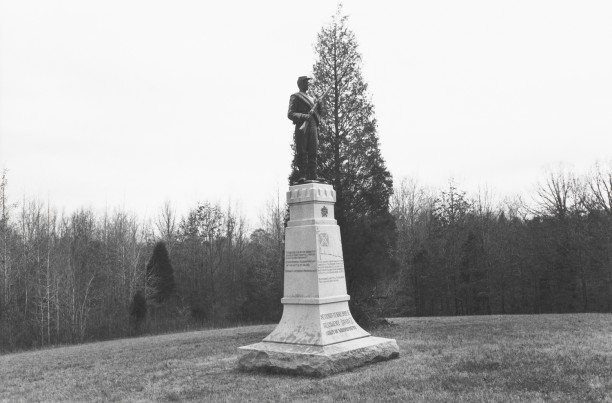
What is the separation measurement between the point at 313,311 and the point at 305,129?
3.50 m

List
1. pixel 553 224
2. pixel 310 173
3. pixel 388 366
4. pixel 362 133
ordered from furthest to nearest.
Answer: pixel 553 224 → pixel 362 133 → pixel 310 173 → pixel 388 366

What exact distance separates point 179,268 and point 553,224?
1104 inches

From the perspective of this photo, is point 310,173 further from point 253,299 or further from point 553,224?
point 553,224

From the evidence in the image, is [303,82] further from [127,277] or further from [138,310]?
[127,277]

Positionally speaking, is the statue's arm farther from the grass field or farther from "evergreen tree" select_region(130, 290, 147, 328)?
"evergreen tree" select_region(130, 290, 147, 328)

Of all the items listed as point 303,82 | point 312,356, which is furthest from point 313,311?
point 303,82

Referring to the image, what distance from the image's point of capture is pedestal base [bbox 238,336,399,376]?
7871mm

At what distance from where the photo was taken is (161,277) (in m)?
33.6

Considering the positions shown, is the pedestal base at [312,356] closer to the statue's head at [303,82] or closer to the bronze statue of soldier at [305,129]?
the bronze statue of soldier at [305,129]

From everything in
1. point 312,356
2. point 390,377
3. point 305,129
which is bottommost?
point 390,377

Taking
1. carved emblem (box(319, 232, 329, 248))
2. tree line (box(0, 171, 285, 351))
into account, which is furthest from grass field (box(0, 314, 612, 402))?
tree line (box(0, 171, 285, 351))

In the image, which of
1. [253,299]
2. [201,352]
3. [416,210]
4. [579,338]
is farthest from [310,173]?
[416,210]

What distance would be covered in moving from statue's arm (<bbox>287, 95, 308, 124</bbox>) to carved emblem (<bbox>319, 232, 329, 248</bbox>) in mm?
2346

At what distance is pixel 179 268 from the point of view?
41.0 metres
